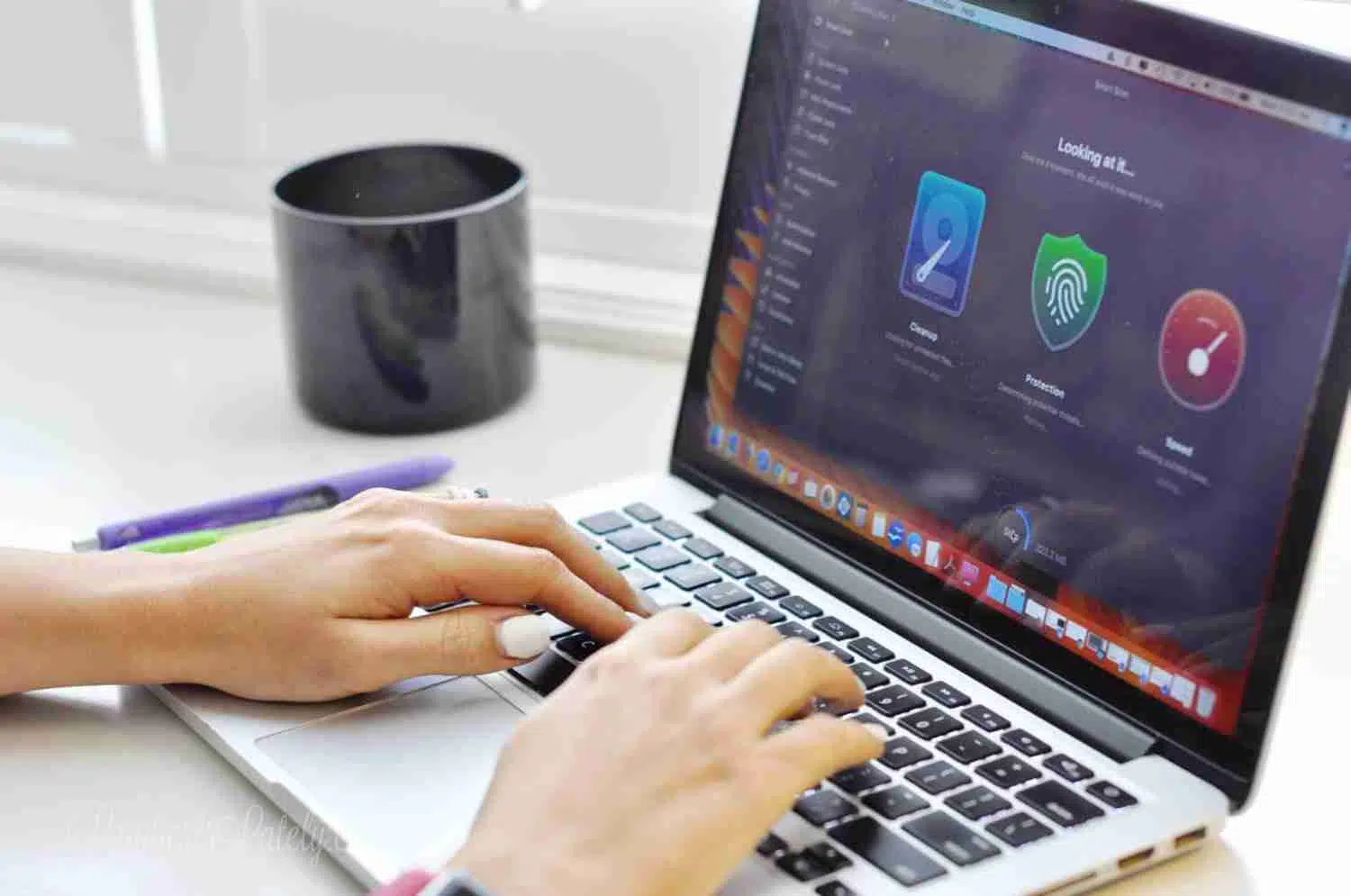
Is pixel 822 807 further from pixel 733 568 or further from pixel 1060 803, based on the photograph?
pixel 733 568

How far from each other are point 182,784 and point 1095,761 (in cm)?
37

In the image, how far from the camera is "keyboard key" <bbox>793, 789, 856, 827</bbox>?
2.20 ft

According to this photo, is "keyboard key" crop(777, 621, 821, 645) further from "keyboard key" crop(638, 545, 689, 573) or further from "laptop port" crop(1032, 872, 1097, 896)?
"laptop port" crop(1032, 872, 1097, 896)

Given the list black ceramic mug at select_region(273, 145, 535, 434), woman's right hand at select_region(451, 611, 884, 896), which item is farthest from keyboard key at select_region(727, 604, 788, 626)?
black ceramic mug at select_region(273, 145, 535, 434)

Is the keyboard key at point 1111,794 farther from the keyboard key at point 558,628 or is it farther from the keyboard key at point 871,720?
the keyboard key at point 558,628

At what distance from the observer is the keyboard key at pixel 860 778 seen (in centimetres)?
69

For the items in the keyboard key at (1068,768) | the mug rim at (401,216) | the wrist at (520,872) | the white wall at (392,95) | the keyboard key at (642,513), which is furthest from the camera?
the white wall at (392,95)

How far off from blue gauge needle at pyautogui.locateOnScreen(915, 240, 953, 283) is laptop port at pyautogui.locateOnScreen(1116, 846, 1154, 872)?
28 centimetres

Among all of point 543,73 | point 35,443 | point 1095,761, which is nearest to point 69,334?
point 35,443

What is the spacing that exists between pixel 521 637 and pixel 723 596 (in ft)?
0.38

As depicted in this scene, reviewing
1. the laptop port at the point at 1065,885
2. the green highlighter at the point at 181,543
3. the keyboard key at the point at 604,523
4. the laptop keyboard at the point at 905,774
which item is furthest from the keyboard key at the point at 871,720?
the green highlighter at the point at 181,543

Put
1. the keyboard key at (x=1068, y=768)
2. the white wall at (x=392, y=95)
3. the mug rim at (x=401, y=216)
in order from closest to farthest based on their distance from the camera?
the keyboard key at (x=1068, y=768) → the mug rim at (x=401, y=216) → the white wall at (x=392, y=95)

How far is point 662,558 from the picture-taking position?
872 mm

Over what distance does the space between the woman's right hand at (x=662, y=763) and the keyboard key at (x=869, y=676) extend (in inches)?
1.8
